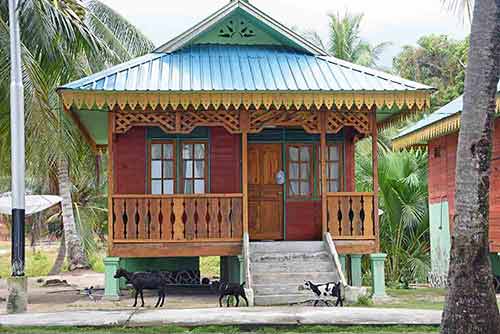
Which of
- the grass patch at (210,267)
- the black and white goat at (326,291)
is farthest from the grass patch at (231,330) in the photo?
the grass patch at (210,267)

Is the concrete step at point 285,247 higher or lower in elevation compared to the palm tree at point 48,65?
lower

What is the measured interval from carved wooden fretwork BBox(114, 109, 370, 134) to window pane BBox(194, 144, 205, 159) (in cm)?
130

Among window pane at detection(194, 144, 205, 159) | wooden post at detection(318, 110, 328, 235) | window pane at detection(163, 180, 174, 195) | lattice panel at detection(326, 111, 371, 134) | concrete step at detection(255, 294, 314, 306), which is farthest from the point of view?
window pane at detection(194, 144, 205, 159)

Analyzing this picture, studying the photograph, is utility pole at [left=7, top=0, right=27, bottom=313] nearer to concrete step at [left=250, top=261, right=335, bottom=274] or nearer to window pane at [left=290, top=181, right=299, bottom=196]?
concrete step at [left=250, top=261, right=335, bottom=274]

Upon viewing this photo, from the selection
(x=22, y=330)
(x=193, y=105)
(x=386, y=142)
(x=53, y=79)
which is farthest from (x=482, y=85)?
(x=386, y=142)

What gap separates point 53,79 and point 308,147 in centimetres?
777

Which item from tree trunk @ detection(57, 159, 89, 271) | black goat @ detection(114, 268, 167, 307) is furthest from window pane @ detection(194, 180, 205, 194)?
tree trunk @ detection(57, 159, 89, 271)

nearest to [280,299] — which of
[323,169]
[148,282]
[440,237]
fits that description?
[148,282]

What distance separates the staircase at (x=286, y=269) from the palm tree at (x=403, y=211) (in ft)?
28.1

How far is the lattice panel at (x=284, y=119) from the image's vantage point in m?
16.1

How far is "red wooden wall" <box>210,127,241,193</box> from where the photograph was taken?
57.6 feet

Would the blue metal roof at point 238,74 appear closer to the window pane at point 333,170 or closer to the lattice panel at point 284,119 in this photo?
the lattice panel at point 284,119

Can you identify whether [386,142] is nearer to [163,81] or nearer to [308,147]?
[308,147]

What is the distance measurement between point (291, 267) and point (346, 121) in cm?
310
